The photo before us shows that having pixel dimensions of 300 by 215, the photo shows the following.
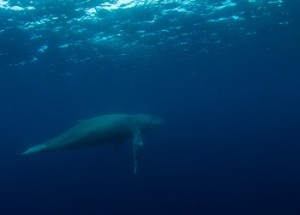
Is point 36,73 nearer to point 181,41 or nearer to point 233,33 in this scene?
point 181,41

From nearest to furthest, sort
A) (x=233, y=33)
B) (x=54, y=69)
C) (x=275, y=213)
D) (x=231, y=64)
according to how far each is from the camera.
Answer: (x=275, y=213)
(x=233, y=33)
(x=54, y=69)
(x=231, y=64)

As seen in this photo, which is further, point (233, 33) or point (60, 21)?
point (233, 33)

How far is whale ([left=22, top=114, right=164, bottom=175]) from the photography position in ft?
38.7

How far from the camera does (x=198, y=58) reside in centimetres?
4094

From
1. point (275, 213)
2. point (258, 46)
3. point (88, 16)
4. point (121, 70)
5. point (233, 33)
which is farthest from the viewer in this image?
point (121, 70)

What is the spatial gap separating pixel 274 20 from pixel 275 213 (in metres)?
14.2

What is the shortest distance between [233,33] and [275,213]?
15711 millimetres

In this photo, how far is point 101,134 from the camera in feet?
41.9

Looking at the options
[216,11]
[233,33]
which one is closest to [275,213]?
[216,11]

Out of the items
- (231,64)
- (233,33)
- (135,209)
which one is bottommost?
(135,209)

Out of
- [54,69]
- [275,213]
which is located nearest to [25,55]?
[54,69]

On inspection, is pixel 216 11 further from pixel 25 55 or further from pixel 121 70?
pixel 121 70

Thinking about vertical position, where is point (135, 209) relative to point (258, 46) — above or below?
below

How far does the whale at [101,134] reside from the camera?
11789 mm
